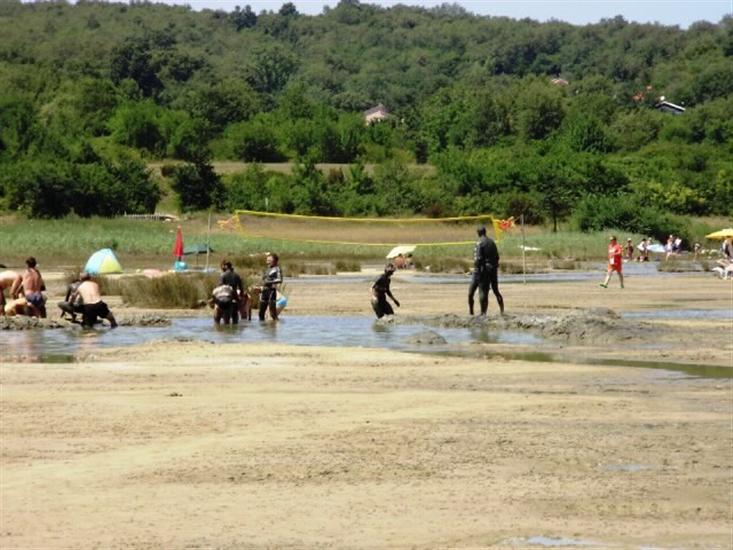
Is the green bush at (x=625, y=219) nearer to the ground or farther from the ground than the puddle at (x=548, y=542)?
farther from the ground

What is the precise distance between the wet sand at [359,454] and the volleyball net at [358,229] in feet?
152

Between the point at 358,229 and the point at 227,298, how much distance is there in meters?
44.1

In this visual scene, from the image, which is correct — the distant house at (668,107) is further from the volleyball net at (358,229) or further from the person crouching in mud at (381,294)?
the person crouching in mud at (381,294)

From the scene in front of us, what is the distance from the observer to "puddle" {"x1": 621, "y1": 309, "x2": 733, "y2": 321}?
2997cm

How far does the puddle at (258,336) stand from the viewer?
921 inches

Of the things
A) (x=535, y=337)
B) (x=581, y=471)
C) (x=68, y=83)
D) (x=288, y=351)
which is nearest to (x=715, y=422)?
(x=581, y=471)

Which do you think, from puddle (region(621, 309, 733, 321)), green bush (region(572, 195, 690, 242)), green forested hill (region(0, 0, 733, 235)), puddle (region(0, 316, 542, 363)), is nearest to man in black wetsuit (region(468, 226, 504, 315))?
puddle (region(0, 316, 542, 363))

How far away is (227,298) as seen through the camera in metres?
28.3

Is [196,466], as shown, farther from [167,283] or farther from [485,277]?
[167,283]

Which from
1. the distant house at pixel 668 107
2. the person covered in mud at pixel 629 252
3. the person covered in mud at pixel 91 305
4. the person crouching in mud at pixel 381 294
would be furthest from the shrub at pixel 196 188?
the distant house at pixel 668 107

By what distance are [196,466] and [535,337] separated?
1347cm

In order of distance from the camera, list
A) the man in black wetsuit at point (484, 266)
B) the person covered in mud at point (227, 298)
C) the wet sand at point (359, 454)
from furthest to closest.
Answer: the person covered in mud at point (227, 298) → the man in black wetsuit at point (484, 266) → the wet sand at point (359, 454)

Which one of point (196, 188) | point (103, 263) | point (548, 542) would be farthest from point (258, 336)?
point (196, 188)

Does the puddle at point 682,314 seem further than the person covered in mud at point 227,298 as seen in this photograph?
Yes
